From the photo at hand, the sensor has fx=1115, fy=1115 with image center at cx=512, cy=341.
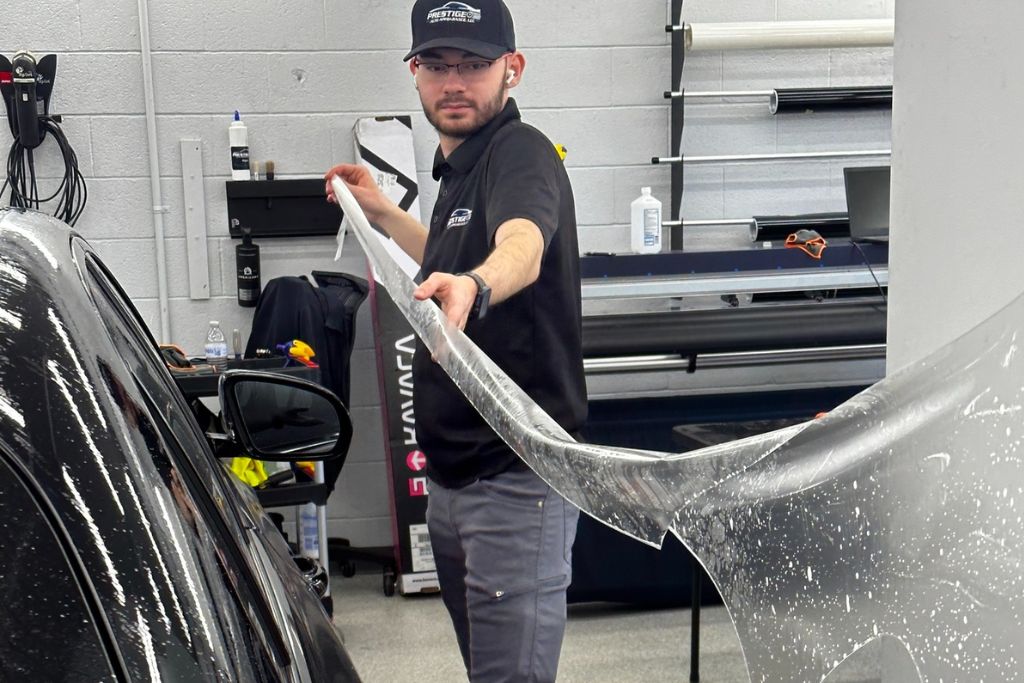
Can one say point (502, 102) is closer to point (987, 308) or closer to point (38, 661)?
point (987, 308)

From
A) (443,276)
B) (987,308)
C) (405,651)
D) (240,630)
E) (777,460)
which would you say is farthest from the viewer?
(405,651)

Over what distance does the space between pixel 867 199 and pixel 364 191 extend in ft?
6.86

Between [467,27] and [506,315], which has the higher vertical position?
[467,27]

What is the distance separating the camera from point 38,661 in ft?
2.12

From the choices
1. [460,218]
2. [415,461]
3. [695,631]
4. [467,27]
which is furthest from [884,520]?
[415,461]

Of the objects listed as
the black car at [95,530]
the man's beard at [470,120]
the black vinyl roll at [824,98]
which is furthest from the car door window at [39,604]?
the black vinyl roll at [824,98]

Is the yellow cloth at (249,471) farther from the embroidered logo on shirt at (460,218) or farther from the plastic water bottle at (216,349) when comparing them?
the embroidered logo on shirt at (460,218)

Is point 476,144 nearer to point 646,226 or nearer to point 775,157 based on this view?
point 646,226

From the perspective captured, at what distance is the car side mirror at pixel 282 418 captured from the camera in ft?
4.93

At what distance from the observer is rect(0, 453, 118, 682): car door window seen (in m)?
0.65

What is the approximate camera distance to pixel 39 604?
26.2 inches

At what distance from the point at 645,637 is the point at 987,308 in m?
2.65

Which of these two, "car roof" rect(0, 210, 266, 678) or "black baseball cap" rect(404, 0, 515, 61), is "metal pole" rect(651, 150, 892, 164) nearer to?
"black baseball cap" rect(404, 0, 515, 61)

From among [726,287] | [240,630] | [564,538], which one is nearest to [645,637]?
[726,287]
